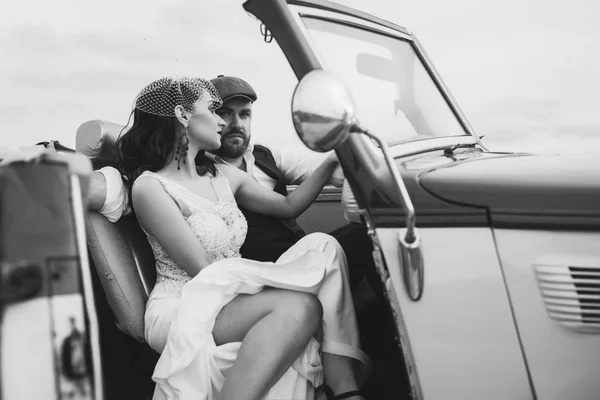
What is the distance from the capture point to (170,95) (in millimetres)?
2566

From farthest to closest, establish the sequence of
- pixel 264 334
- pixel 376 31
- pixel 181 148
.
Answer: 1. pixel 181 148
2. pixel 376 31
3. pixel 264 334

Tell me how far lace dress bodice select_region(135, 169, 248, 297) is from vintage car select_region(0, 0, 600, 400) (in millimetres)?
787

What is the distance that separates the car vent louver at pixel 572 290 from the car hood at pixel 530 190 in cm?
9

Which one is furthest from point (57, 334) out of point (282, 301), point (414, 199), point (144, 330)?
point (144, 330)

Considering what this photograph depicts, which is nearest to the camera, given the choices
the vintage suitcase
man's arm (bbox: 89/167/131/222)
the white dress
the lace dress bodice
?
the vintage suitcase

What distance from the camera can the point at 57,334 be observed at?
115 centimetres

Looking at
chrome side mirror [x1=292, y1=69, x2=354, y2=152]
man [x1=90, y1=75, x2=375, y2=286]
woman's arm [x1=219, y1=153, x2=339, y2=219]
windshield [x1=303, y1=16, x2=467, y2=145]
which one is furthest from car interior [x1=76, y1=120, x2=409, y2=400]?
chrome side mirror [x1=292, y1=69, x2=354, y2=152]

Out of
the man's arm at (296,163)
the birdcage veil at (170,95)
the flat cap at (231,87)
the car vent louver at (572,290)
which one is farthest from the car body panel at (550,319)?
the flat cap at (231,87)

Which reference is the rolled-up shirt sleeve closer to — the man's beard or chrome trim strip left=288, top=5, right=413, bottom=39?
Result: the man's beard

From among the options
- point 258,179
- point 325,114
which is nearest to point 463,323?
point 325,114

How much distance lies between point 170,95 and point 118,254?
747 millimetres

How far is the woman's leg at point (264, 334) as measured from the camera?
1.72 metres

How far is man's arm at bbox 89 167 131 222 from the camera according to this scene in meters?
2.24

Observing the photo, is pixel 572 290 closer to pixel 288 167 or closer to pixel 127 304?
pixel 127 304
